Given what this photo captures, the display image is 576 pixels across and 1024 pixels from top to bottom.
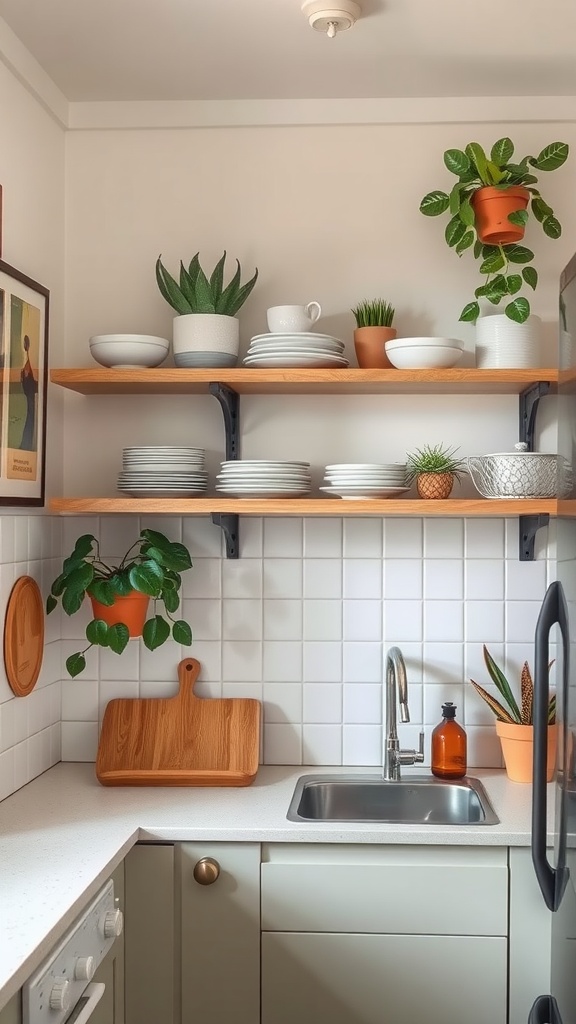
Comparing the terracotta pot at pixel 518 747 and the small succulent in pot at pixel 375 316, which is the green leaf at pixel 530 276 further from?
the terracotta pot at pixel 518 747

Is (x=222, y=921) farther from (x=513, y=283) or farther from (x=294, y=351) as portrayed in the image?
(x=513, y=283)

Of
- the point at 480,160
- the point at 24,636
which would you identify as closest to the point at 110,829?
the point at 24,636

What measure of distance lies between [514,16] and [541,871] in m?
1.63

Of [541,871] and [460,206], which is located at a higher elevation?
[460,206]

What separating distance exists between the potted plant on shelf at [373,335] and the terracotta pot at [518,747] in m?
0.88

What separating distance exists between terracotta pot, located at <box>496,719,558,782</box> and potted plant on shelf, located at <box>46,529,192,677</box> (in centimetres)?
76

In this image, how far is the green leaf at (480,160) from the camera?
2.28 m

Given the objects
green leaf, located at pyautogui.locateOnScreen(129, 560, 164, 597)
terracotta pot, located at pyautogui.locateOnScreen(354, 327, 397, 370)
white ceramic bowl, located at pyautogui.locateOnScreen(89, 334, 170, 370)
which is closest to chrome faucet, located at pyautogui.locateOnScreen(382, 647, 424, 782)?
green leaf, located at pyautogui.locateOnScreen(129, 560, 164, 597)

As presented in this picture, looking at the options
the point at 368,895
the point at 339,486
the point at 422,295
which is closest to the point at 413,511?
the point at 339,486

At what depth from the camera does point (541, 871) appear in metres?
1.56

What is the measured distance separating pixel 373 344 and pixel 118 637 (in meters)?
0.90

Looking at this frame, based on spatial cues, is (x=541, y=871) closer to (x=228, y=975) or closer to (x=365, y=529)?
(x=228, y=975)

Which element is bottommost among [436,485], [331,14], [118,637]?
[118,637]

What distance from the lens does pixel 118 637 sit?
229 centimetres
